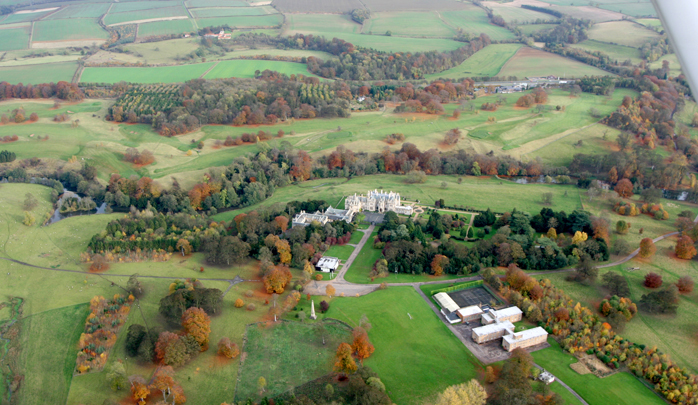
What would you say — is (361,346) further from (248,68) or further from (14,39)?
(14,39)

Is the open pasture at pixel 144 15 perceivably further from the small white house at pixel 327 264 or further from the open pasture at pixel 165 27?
the small white house at pixel 327 264

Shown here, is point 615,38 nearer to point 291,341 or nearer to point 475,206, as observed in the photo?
point 475,206

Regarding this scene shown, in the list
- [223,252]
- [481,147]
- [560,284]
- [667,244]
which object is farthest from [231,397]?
[481,147]

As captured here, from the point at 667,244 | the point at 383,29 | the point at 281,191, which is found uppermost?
the point at 383,29

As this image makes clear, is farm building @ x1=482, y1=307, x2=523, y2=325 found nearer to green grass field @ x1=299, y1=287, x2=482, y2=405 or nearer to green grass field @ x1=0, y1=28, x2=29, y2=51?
green grass field @ x1=299, y1=287, x2=482, y2=405

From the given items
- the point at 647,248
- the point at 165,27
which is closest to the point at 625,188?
the point at 647,248

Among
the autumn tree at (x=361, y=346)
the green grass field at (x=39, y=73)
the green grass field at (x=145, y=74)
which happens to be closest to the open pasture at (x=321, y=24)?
the green grass field at (x=145, y=74)

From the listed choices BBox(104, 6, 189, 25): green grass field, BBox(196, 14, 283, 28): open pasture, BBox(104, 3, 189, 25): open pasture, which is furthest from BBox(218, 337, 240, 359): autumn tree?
BBox(104, 6, 189, 25): green grass field
